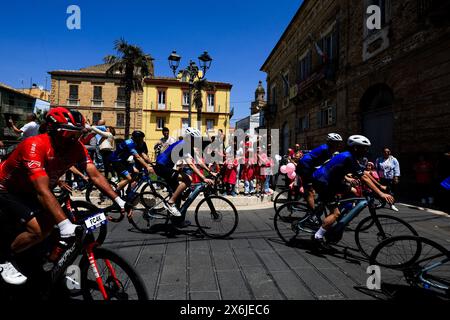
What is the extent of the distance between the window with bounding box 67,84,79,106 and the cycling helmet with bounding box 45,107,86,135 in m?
46.7

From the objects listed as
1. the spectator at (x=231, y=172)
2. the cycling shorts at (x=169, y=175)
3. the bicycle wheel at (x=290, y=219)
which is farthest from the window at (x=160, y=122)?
the bicycle wheel at (x=290, y=219)

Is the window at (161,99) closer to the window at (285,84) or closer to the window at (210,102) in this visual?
the window at (210,102)

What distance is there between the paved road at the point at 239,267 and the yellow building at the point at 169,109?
39.8 meters

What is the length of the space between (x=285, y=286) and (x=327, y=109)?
638 inches

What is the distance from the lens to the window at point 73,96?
43.8 meters

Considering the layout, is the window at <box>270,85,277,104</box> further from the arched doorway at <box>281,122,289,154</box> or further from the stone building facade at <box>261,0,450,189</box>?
the stone building facade at <box>261,0,450,189</box>

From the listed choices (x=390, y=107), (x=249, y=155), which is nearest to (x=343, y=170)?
(x=249, y=155)

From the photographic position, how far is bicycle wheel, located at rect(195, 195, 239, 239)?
17.4 feet

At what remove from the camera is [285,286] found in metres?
3.30

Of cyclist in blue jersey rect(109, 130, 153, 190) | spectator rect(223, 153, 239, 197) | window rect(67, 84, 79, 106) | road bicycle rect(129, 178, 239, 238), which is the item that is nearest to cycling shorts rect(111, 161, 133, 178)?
cyclist in blue jersey rect(109, 130, 153, 190)

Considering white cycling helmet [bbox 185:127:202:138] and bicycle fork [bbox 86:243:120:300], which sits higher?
Result: white cycling helmet [bbox 185:127:202:138]
